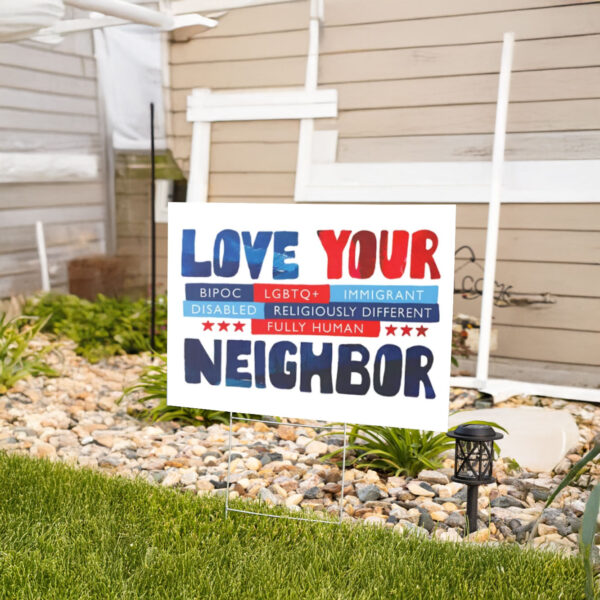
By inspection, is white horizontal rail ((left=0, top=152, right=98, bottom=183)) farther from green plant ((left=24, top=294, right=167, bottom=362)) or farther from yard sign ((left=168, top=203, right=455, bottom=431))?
yard sign ((left=168, top=203, right=455, bottom=431))

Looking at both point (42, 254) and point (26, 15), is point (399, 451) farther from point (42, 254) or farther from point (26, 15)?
point (42, 254)

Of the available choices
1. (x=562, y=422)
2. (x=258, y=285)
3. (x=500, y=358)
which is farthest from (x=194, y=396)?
(x=500, y=358)

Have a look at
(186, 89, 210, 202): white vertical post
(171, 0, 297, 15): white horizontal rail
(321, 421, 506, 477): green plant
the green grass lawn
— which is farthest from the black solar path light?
(171, 0, 297, 15): white horizontal rail

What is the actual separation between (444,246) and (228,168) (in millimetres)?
→ 3163

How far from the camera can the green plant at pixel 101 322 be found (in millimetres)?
5254

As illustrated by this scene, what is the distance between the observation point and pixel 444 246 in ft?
8.20

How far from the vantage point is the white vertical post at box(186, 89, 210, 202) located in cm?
545

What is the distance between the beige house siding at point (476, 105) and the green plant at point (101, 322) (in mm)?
1197

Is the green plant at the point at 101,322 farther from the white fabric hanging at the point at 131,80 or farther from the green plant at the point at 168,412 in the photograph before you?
the white fabric hanging at the point at 131,80

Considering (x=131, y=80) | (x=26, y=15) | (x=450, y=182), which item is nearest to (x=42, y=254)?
(x=131, y=80)

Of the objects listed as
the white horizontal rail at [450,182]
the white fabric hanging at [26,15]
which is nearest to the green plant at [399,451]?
the white horizontal rail at [450,182]

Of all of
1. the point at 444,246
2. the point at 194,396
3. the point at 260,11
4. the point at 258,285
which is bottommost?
the point at 194,396

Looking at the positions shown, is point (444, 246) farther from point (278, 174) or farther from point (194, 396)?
point (278, 174)

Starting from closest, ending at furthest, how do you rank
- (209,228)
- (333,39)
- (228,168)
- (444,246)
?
(444,246)
(209,228)
(333,39)
(228,168)
